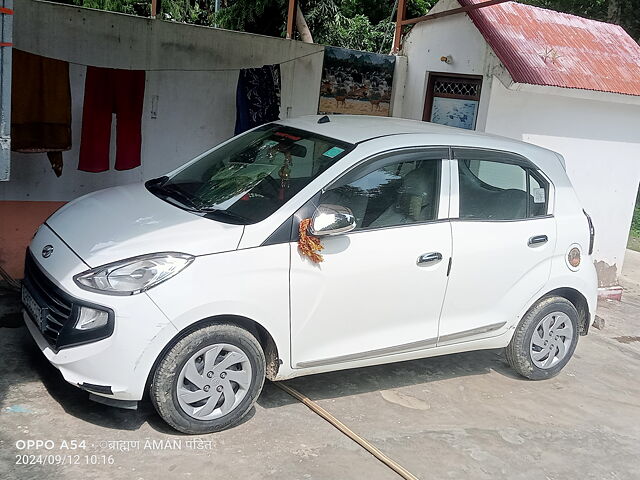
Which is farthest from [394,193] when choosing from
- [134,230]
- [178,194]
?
[134,230]

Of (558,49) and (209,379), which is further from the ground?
(558,49)

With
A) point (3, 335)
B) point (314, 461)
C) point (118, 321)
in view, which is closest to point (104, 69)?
point (3, 335)

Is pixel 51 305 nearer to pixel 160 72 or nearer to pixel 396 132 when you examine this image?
pixel 396 132

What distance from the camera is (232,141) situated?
17.6ft

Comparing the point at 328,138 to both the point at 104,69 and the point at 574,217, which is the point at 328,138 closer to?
the point at 574,217

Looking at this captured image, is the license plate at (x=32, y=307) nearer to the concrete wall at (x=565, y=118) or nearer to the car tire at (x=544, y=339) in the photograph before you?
the car tire at (x=544, y=339)

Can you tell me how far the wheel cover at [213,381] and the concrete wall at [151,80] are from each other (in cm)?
318

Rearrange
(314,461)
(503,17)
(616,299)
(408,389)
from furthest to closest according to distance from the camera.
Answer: (616,299) → (503,17) → (408,389) → (314,461)

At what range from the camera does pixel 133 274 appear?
3.84 m

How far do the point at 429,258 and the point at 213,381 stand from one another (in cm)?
158

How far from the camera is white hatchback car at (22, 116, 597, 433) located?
3848 millimetres

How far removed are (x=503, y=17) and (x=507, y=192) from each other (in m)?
3.41

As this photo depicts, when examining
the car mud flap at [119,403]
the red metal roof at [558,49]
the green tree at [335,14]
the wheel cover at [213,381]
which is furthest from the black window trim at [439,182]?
the green tree at [335,14]

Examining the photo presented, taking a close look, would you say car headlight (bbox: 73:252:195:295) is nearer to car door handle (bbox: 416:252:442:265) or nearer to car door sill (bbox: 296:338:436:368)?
car door sill (bbox: 296:338:436:368)
